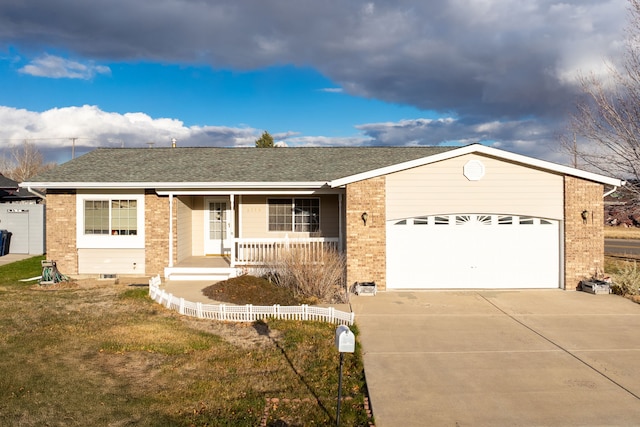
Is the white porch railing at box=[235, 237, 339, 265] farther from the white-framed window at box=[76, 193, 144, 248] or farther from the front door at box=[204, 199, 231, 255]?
the white-framed window at box=[76, 193, 144, 248]

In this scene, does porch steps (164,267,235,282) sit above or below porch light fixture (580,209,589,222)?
below

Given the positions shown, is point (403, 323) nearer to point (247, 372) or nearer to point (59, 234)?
point (247, 372)

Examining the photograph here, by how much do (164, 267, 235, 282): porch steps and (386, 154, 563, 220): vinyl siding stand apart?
17.4ft

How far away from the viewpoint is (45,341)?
8.48m

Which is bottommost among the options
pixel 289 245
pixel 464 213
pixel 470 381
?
pixel 470 381

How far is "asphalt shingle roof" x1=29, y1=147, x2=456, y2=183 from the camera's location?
15.1 m

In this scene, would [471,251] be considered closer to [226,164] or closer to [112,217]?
[226,164]

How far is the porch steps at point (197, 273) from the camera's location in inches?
571

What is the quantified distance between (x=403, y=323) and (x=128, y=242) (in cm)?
970

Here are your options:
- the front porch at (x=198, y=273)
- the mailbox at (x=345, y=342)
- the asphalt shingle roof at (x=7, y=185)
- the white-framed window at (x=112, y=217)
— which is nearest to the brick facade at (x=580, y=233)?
the front porch at (x=198, y=273)

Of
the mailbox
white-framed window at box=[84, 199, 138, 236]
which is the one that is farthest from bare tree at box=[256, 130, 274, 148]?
the mailbox

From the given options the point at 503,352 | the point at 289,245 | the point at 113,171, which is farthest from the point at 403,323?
the point at 113,171

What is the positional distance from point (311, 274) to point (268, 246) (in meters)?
3.63

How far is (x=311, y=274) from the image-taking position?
39.7ft
